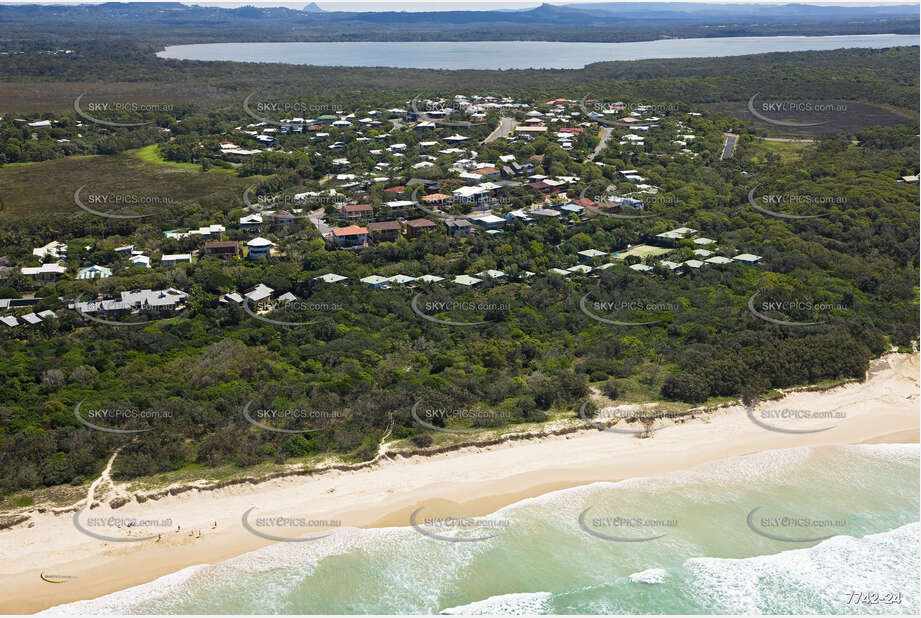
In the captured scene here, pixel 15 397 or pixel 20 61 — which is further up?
pixel 20 61

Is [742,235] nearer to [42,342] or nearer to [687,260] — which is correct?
[687,260]

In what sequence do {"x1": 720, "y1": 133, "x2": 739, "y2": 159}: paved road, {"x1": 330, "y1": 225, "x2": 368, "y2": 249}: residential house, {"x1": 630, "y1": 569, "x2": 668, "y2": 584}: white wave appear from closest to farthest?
1. {"x1": 630, "y1": 569, "x2": 668, "y2": 584}: white wave
2. {"x1": 330, "y1": 225, "x2": 368, "y2": 249}: residential house
3. {"x1": 720, "y1": 133, "x2": 739, "y2": 159}: paved road

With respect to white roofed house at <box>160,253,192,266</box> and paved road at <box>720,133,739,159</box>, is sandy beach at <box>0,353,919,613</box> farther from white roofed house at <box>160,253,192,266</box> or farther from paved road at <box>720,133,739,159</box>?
paved road at <box>720,133,739,159</box>

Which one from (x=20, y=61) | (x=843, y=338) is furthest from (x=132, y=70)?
(x=843, y=338)

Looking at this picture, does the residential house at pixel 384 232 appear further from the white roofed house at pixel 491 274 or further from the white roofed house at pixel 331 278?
the white roofed house at pixel 491 274

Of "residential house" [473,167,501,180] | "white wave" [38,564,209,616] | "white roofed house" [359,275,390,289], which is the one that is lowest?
"white wave" [38,564,209,616]

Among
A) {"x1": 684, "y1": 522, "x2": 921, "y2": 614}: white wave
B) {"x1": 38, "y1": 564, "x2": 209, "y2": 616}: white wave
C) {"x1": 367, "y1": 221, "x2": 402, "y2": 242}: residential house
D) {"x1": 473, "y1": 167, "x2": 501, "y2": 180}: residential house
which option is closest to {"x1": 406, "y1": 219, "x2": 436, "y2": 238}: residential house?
{"x1": 367, "y1": 221, "x2": 402, "y2": 242}: residential house

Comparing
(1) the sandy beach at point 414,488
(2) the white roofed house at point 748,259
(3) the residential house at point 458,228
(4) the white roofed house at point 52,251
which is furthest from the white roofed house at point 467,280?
(4) the white roofed house at point 52,251

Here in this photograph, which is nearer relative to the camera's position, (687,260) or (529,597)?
(529,597)
